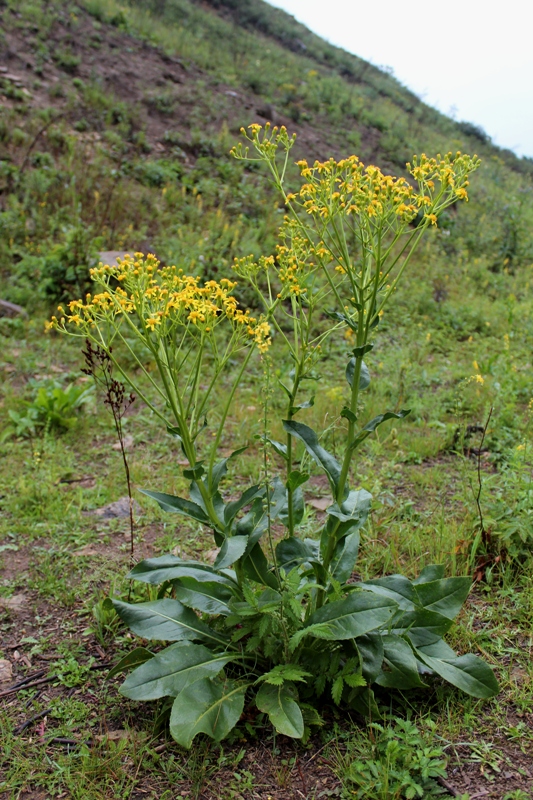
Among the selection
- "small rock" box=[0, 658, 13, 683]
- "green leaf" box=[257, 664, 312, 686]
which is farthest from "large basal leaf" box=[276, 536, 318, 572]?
"small rock" box=[0, 658, 13, 683]

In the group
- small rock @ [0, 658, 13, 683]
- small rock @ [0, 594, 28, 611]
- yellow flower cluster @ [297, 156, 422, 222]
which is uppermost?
yellow flower cluster @ [297, 156, 422, 222]

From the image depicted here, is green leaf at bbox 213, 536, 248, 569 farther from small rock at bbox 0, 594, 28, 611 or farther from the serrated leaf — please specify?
small rock at bbox 0, 594, 28, 611

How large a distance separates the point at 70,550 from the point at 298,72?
17.5 meters

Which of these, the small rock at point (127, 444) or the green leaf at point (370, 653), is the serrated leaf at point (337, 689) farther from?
the small rock at point (127, 444)

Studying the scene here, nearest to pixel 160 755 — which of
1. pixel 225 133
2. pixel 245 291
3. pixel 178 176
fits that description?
pixel 245 291

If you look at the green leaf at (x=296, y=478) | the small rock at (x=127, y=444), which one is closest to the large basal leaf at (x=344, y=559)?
the green leaf at (x=296, y=478)

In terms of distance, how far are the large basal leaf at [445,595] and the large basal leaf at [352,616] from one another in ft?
1.09

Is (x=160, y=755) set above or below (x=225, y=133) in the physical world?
below

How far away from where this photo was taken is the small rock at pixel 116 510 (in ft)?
11.4

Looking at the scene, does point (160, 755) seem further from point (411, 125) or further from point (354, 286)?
point (411, 125)

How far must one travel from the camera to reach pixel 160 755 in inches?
77.0

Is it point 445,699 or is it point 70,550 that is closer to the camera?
point 445,699

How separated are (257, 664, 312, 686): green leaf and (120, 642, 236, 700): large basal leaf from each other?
7.5 inches

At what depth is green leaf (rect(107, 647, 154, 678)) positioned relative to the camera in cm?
220
